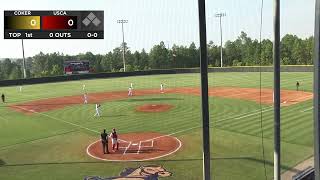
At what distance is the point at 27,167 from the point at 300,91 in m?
29.6

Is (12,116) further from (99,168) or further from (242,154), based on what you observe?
(242,154)

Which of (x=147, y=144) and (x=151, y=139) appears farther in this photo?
(x=151, y=139)

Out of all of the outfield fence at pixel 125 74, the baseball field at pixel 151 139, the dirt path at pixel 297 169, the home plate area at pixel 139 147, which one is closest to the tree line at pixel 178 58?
the outfield fence at pixel 125 74

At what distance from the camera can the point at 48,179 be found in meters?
13.5

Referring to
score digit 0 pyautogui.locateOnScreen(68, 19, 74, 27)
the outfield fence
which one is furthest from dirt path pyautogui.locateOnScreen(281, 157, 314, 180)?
the outfield fence

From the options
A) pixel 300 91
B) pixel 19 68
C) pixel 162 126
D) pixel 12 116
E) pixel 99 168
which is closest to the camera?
pixel 99 168

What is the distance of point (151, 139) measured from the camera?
19422mm

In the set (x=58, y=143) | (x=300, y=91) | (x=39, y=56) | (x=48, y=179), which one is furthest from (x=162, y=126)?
(x=39, y=56)

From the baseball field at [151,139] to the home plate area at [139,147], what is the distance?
0.04 meters
